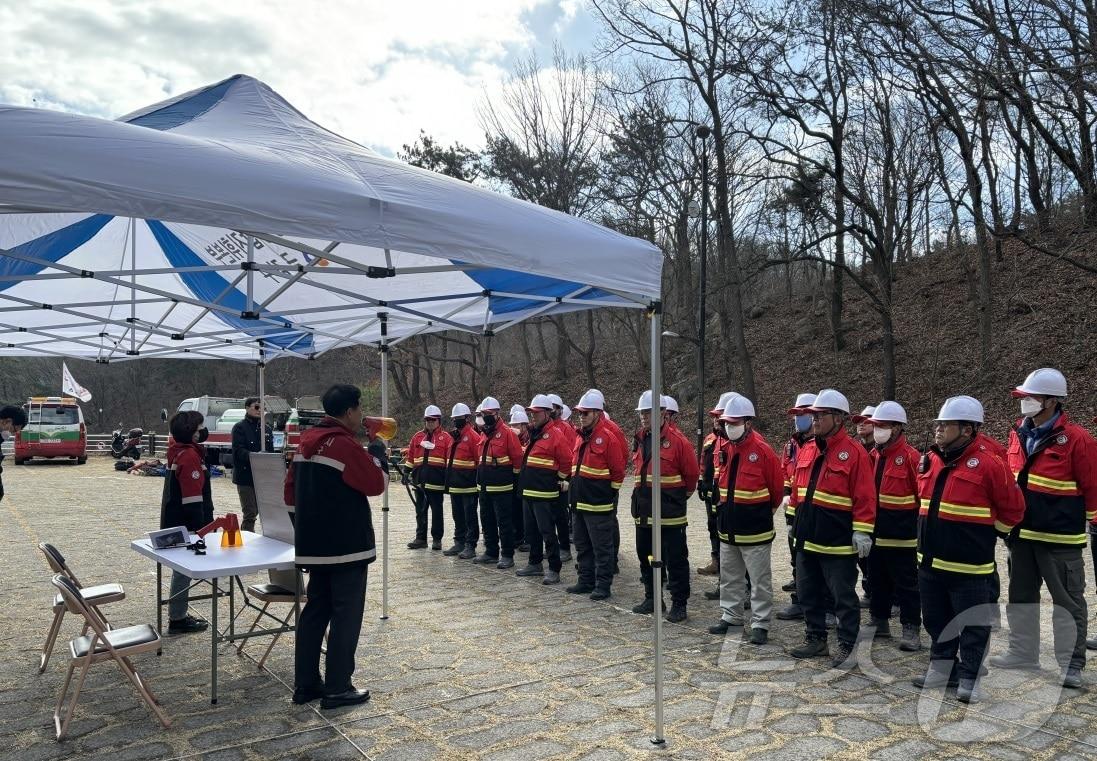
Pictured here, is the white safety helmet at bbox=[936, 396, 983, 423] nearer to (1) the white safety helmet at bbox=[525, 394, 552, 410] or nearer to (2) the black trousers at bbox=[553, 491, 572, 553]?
(1) the white safety helmet at bbox=[525, 394, 552, 410]

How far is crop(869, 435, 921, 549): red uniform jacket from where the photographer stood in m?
6.58

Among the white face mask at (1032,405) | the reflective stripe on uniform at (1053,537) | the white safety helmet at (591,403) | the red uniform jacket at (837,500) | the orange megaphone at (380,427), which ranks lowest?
the reflective stripe on uniform at (1053,537)

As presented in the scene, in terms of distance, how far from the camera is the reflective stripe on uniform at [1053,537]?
5.50 m

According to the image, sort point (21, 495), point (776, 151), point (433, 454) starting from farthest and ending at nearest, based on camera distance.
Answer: point (776, 151) → point (21, 495) → point (433, 454)

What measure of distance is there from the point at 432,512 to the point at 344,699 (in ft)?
20.5

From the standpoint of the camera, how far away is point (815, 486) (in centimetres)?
619

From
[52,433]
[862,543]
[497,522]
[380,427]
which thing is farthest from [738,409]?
[52,433]

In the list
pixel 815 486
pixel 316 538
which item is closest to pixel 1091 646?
pixel 815 486

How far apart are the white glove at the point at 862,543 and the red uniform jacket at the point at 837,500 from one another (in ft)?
0.10

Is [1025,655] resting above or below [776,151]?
below

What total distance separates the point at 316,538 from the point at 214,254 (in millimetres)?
3506

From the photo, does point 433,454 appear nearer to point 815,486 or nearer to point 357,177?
A: point 815,486

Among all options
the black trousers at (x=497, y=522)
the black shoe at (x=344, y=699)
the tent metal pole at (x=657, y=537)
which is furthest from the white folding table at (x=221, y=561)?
the black trousers at (x=497, y=522)

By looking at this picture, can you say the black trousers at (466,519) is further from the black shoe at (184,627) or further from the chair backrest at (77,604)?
the chair backrest at (77,604)
